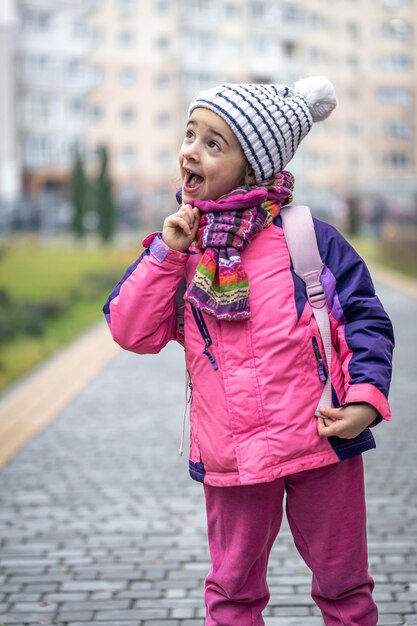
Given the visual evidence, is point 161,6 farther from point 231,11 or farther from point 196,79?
point 196,79

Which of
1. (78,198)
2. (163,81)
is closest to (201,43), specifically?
(163,81)

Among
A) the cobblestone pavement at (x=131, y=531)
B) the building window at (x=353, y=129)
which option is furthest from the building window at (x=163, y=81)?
the cobblestone pavement at (x=131, y=531)

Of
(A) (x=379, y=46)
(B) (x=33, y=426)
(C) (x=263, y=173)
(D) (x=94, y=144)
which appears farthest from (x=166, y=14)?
(C) (x=263, y=173)

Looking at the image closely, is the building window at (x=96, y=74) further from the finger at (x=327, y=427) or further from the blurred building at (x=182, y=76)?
the finger at (x=327, y=427)

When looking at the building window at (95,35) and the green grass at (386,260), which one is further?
the building window at (95,35)

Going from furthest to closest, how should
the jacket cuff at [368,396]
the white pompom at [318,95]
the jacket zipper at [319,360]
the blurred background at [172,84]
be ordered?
the blurred background at [172,84] < the white pompom at [318,95] < the jacket zipper at [319,360] < the jacket cuff at [368,396]

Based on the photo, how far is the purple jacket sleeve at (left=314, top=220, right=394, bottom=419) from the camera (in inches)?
106

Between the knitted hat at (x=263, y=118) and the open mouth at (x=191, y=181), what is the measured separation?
14 cm

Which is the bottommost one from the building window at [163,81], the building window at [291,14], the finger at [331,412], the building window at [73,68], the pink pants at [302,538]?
the building window at [163,81]

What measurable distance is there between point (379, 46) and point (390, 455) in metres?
68.7

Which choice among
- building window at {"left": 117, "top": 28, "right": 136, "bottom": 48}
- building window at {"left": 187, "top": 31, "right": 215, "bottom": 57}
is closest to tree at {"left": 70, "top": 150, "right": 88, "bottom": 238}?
building window at {"left": 117, "top": 28, "right": 136, "bottom": 48}

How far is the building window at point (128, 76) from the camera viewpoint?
6725cm

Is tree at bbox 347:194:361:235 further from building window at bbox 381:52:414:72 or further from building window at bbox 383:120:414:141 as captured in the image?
building window at bbox 381:52:414:72

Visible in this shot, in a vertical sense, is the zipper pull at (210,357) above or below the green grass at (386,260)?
above
